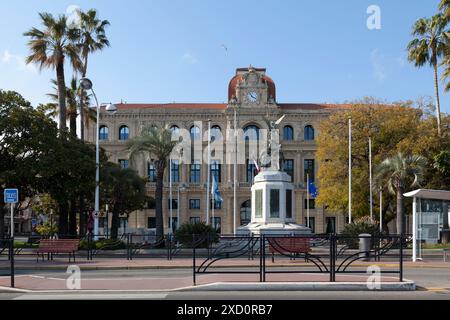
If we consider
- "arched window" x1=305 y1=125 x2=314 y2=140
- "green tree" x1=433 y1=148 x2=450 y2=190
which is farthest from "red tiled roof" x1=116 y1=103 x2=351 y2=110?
"green tree" x1=433 y1=148 x2=450 y2=190

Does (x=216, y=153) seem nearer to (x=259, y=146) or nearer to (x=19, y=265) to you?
(x=259, y=146)

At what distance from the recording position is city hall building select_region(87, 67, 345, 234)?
78.7 metres

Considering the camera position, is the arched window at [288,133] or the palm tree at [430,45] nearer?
the palm tree at [430,45]

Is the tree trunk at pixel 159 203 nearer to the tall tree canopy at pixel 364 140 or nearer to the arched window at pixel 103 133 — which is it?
the tall tree canopy at pixel 364 140

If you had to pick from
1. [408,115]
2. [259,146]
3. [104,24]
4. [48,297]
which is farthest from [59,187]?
[259,146]

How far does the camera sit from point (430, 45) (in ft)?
166

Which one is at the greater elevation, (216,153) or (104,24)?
(104,24)

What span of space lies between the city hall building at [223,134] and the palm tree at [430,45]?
89.6 ft

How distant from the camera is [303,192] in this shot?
268 feet

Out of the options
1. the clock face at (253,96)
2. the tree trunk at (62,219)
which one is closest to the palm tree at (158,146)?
the tree trunk at (62,219)

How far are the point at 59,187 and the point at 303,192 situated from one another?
48.9 m

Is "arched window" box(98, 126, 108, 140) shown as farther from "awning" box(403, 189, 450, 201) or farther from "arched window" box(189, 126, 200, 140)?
"awning" box(403, 189, 450, 201)

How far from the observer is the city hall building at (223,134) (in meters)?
78.7

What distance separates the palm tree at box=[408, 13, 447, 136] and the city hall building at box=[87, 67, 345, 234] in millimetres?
27307
